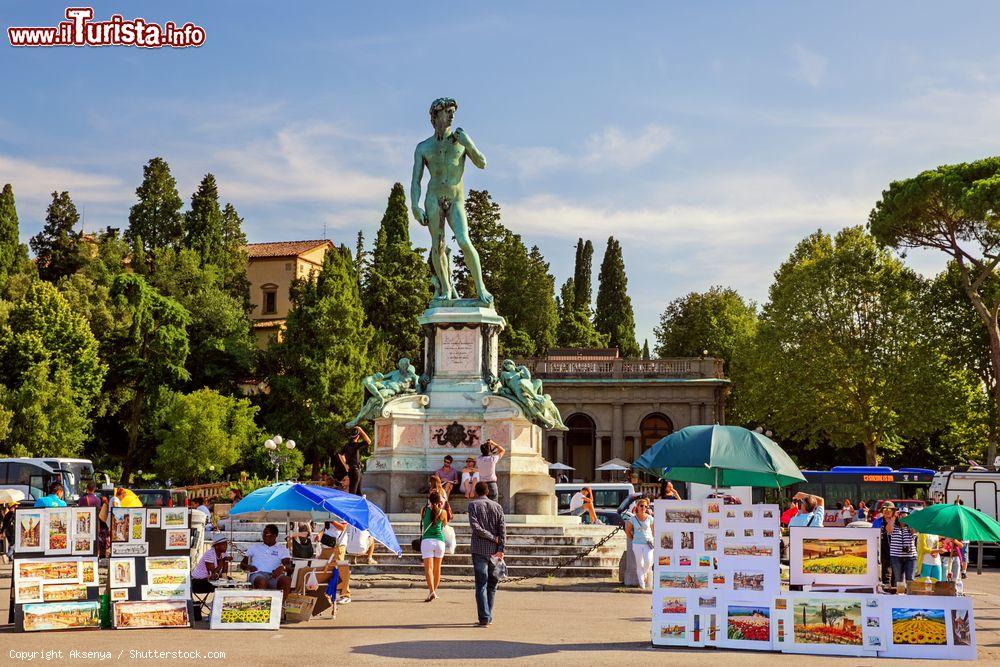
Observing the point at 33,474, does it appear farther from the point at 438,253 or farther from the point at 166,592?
the point at 166,592

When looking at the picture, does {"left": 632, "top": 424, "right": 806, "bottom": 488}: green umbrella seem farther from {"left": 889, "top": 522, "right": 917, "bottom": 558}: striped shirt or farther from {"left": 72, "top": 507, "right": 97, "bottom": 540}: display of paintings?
{"left": 72, "top": 507, "right": 97, "bottom": 540}: display of paintings

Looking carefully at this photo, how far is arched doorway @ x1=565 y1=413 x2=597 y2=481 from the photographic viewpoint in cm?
A: 6256

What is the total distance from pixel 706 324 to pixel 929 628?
213ft

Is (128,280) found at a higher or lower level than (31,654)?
higher

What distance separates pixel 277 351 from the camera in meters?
55.8

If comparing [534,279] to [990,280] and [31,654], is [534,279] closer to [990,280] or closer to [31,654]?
[990,280]

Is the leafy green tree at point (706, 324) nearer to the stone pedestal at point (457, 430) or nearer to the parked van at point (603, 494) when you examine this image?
the parked van at point (603, 494)

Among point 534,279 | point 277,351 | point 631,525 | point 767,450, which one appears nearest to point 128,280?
point 277,351

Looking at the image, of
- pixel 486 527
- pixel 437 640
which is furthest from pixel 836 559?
pixel 437 640

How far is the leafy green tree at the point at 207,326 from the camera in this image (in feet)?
191

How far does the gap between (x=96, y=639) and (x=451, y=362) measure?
1307 cm

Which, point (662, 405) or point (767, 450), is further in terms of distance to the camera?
point (662, 405)

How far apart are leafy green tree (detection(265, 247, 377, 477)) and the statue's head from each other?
2990 cm

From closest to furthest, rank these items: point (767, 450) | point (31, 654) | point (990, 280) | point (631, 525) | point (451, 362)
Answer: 1. point (31, 654)
2. point (767, 450)
3. point (631, 525)
4. point (451, 362)
5. point (990, 280)
